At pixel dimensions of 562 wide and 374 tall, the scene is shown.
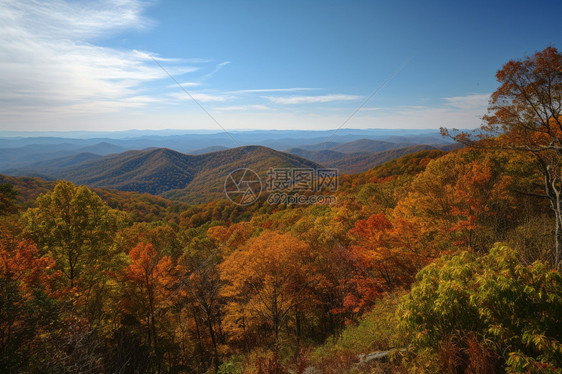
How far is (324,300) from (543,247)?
14.6 meters

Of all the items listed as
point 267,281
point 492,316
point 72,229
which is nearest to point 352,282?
point 267,281

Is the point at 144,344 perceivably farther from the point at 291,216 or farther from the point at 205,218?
the point at 205,218

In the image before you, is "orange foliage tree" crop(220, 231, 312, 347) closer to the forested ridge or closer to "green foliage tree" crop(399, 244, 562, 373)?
the forested ridge

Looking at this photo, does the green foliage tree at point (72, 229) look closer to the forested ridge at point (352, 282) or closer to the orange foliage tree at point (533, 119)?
the forested ridge at point (352, 282)

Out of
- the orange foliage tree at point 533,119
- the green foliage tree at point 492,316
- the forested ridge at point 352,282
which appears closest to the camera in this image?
the green foliage tree at point 492,316

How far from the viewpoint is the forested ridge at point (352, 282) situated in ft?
19.9

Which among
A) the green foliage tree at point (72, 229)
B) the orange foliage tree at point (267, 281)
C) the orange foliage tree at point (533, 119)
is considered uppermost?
the orange foliage tree at point (533, 119)

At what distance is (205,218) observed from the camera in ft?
339

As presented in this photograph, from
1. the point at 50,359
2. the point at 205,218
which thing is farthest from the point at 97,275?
the point at 205,218

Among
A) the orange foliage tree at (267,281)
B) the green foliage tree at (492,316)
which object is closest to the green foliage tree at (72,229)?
the orange foliage tree at (267,281)

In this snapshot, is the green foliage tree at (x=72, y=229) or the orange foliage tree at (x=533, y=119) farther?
the green foliage tree at (x=72, y=229)

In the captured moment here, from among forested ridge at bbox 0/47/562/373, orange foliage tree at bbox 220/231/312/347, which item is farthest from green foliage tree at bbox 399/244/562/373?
orange foliage tree at bbox 220/231/312/347

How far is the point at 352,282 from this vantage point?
19250 mm

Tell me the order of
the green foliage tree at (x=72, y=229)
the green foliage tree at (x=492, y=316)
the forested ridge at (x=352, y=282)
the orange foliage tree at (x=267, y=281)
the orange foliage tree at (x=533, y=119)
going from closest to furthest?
the green foliage tree at (x=492, y=316)
the forested ridge at (x=352, y=282)
the orange foliage tree at (x=533, y=119)
the green foliage tree at (x=72, y=229)
the orange foliage tree at (x=267, y=281)
